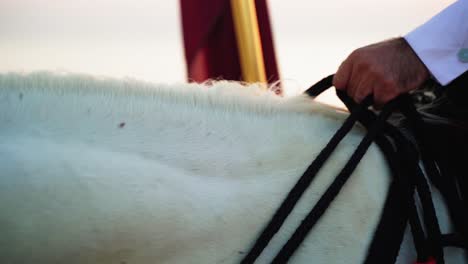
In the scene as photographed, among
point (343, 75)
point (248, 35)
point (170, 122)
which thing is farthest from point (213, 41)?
point (170, 122)

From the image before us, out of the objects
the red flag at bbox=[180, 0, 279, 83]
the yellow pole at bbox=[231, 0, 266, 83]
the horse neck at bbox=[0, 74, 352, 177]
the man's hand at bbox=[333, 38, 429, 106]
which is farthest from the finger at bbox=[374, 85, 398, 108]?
the red flag at bbox=[180, 0, 279, 83]

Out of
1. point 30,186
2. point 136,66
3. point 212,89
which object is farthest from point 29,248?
point 136,66

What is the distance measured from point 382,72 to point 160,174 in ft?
1.36

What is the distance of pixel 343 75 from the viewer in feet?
2.51

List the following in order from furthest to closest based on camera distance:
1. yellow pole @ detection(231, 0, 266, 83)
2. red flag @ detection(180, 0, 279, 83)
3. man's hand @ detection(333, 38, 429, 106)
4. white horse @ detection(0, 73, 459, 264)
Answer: red flag @ detection(180, 0, 279, 83) → yellow pole @ detection(231, 0, 266, 83) → man's hand @ detection(333, 38, 429, 106) → white horse @ detection(0, 73, 459, 264)

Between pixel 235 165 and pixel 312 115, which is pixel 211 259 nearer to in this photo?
pixel 235 165

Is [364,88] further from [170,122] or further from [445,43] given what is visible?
[170,122]

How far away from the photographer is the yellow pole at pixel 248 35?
146cm

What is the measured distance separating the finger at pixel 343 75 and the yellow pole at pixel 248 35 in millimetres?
723

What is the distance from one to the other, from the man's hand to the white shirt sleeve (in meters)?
0.02

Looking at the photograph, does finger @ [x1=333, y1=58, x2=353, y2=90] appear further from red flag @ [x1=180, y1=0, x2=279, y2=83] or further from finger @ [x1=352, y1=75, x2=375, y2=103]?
red flag @ [x1=180, y1=0, x2=279, y2=83]

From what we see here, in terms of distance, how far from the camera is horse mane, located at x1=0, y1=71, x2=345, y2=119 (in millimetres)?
585

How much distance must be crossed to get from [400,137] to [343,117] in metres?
0.10

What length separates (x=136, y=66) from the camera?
1.74m
